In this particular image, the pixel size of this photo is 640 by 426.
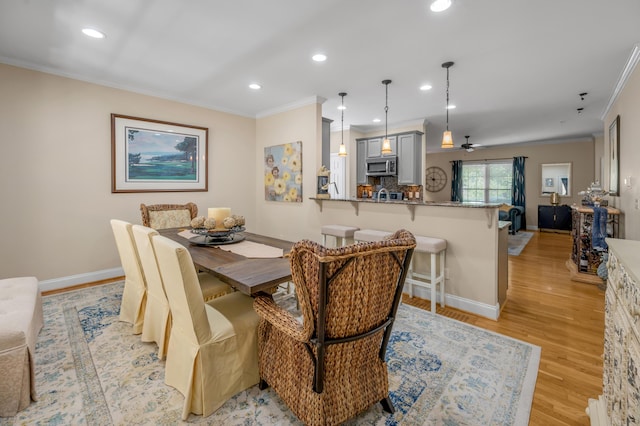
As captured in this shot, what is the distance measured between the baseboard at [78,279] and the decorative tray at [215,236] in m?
2.09

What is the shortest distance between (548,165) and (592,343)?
7.81 metres

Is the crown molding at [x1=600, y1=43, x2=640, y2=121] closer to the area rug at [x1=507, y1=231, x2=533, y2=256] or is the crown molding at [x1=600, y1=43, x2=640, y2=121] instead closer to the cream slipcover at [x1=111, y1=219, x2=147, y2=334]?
the area rug at [x1=507, y1=231, x2=533, y2=256]

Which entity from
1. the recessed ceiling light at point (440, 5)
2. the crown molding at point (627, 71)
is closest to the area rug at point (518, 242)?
the crown molding at point (627, 71)

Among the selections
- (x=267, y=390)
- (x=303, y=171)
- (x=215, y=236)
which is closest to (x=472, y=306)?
(x=267, y=390)

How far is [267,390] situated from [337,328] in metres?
0.86

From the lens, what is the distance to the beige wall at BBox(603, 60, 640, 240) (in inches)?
121

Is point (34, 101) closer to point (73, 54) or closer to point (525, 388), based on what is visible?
point (73, 54)

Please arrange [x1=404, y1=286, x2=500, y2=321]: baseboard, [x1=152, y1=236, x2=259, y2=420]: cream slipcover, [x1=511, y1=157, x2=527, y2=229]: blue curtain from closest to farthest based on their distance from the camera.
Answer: [x1=152, y1=236, x2=259, y2=420]: cream slipcover
[x1=404, y1=286, x2=500, y2=321]: baseboard
[x1=511, y1=157, x2=527, y2=229]: blue curtain

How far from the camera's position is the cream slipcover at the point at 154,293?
189 cm

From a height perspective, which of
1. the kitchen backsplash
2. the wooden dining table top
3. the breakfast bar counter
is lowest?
the wooden dining table top

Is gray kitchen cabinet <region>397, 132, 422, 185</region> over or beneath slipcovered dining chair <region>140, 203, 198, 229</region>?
over

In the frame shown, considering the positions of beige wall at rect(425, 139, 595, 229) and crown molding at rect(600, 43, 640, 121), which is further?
beige wall at rect(425, 139, 595, 229)

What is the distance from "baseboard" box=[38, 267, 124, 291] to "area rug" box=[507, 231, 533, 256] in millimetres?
6137

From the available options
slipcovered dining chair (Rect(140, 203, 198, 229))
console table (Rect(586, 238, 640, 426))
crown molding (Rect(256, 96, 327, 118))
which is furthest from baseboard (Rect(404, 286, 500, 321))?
slipcovered dining chair (Rect(140, 203, 198, 229))
